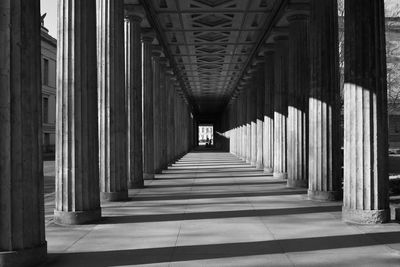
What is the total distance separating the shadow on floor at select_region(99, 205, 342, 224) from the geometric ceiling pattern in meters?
9.51

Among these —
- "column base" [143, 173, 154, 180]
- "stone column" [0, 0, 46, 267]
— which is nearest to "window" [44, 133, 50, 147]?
"column base" [143, 173, 154, 180]

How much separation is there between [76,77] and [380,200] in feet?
21.6

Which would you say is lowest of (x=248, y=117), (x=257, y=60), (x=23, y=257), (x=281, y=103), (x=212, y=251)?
(x=212, y=251)

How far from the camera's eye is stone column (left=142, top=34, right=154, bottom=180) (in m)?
19.9

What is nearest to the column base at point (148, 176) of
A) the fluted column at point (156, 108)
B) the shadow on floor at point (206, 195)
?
the fluted column at point (156, 108)

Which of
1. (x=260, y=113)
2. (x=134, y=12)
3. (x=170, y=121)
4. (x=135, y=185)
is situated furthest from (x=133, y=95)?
(x=170, y=121)

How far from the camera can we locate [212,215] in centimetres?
1028

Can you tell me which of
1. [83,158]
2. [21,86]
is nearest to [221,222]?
[83,158]

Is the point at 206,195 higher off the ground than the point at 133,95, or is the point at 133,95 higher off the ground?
the point at 133,95

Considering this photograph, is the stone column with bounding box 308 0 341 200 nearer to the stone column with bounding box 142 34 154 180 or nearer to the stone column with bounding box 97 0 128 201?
the stone column with bounding box 97 0 128 201

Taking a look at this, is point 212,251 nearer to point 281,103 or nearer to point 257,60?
point 281,103

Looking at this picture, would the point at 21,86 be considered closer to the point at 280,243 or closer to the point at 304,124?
the point at 280,243

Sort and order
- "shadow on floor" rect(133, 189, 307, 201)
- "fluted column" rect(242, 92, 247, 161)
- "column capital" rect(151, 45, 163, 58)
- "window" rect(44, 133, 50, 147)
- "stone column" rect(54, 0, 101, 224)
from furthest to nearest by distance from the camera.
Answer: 1. "window" rect(44, 133, 50, 147)
2. "fluted column" rect(242, 92, 247, 161)
3. "column capital" rect(151, 45, 163, 58)
4. "shadow on floor" rect(133, 189, 307, 201)
5. "stone column" rect(54, 0, 101, 224)

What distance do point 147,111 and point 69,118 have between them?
421 inches
